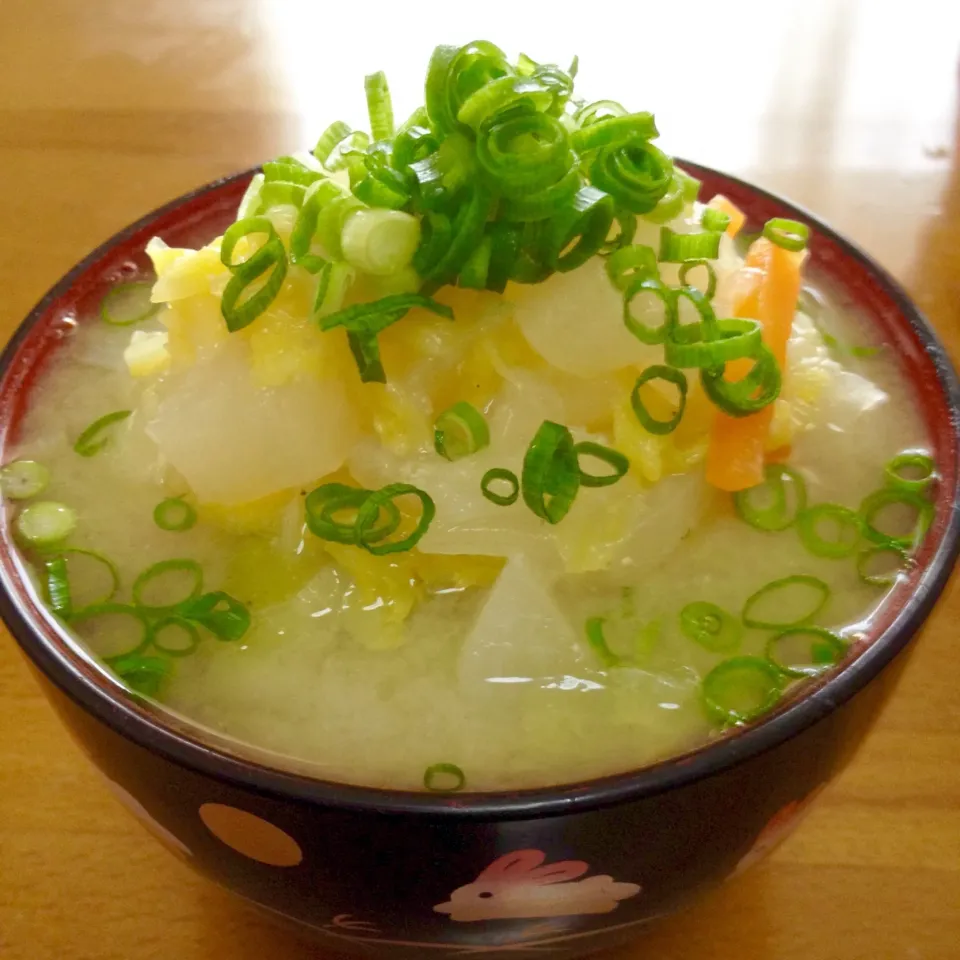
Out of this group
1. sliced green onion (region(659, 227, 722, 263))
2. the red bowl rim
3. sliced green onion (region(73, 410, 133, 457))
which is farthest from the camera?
sliced green onion (region(73, 410, 133, 457))

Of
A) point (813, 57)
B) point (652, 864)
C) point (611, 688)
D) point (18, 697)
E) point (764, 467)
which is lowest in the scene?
point (18, 697)

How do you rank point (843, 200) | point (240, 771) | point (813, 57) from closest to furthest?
point (240, 771) → point (843, 200) → point (813, 57)

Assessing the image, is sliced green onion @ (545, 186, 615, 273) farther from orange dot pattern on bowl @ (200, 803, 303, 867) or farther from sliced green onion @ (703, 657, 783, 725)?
orange dot pattern on bowl @ (200, 803, 303, 867)

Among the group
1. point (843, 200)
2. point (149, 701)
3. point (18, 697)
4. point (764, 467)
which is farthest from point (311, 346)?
point (843, 200)

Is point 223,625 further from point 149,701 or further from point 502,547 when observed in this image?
point 502,547

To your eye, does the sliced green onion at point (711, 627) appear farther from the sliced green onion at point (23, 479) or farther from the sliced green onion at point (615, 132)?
the sliced green onion at point (23, 479)

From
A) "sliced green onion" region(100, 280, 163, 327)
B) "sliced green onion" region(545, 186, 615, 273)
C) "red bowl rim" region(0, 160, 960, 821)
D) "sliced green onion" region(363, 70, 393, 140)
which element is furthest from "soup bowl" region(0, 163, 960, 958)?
"sliced green onion" region(363, 70, 393, 140)
